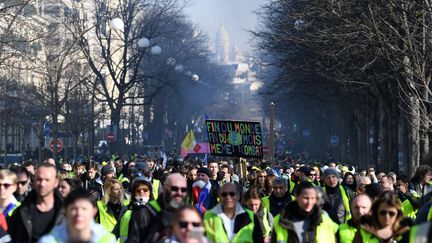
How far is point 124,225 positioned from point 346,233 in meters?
1.81

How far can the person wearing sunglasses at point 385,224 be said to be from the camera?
32.3ft

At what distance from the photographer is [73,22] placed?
56.2 m

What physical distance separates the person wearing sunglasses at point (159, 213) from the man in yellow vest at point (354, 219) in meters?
1.41

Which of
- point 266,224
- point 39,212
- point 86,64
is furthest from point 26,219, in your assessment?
point 86,64

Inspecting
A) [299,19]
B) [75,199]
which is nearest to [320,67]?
[299,19]

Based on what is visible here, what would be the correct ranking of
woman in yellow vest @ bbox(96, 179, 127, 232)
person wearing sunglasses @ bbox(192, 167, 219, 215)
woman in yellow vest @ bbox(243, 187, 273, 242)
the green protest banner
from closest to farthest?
woman in yellow vest @ bbox(243, 187, 273, 242)
woman in yellow vest @ bbox(96, 179, 127, 232)
person wearing sunglasses @ bbox(192, 167, 219, 215)
the green protest banner

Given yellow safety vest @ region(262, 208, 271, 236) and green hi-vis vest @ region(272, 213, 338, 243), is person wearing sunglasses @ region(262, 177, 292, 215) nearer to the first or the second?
yellow safety vest @ region(262, 208, 271, 236)

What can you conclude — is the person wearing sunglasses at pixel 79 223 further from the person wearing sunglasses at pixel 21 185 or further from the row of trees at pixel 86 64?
the row of trees at pixel 86 64

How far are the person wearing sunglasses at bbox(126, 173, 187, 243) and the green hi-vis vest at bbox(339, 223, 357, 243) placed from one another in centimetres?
141

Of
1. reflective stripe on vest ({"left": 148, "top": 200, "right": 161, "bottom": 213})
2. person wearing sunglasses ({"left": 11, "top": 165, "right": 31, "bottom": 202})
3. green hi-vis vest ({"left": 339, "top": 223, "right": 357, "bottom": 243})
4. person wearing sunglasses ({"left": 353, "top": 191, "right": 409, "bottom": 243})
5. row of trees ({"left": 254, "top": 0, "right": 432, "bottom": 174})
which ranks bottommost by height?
green hi-vis vest ({"left": 339, "top": 223, "right": 357, "bottom": 243})

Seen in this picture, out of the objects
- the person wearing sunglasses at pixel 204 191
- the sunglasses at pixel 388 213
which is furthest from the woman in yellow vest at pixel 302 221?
the person wearing sunglasses at pixel 204 191

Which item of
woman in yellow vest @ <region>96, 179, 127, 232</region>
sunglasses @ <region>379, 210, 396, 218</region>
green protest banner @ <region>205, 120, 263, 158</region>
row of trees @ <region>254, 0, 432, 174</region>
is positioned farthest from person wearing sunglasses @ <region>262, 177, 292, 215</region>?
row of trees @ <region>254, 0, 432, 174</region>

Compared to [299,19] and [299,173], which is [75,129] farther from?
[299,173]

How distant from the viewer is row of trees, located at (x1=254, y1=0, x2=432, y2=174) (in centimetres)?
2955
